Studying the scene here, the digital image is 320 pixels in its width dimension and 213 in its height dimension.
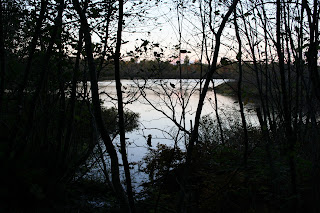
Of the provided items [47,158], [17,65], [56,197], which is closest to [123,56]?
[17,65]

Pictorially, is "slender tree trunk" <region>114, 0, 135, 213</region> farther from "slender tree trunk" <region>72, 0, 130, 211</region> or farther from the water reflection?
the water reflection

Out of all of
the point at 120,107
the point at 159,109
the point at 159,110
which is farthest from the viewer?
the point at 159,109

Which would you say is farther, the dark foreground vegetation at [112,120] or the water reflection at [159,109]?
the water reflection at [159,109]

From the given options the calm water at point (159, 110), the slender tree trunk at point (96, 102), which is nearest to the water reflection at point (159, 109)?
the calm water at point (159, 110)

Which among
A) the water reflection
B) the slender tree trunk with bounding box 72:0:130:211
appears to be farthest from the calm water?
the slender tree trunk with bounding box 72:0:130:211

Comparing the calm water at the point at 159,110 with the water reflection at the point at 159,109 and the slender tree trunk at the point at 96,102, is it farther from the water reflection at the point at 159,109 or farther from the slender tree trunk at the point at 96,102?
the slender tree trunk at the point at 96,102

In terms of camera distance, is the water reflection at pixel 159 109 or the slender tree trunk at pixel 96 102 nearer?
the slender tree trunk at pixel 96 102

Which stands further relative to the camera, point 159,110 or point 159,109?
point 159,109

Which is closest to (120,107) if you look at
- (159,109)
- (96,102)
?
(96,102)

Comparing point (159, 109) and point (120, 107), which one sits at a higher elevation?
point (120, 107)

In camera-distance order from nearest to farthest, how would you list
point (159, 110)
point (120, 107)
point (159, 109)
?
1. point (120, 107)
2. point (159, 110)
3. point (159, 109)

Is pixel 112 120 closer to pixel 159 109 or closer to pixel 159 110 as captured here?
pixel 159 110

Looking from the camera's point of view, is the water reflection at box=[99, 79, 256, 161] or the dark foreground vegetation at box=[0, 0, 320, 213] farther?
the water reflection at box=[99, 79, 256, 161]

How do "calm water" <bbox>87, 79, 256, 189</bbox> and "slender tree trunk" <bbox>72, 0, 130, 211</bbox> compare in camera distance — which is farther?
"calm water" <bbox>87, 79, 256, 189</bbox>
